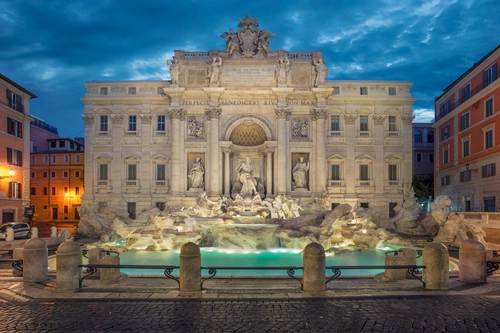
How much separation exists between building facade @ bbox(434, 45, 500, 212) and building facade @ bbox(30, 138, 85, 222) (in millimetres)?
43696

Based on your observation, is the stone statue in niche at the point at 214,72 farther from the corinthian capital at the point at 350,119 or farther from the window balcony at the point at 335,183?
the window balcony at the point at 335,183

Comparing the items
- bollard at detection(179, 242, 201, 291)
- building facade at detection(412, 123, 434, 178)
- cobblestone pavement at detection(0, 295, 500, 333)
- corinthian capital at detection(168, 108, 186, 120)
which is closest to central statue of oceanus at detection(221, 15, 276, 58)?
corinthian capital at detection(168, 108, 186, 120)

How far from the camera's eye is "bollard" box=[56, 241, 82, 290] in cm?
960

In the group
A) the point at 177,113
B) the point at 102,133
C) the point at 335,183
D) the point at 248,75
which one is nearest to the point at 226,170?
the point at 177,113

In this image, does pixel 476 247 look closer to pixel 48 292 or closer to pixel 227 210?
pixel 48 292

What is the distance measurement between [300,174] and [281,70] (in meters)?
9.15

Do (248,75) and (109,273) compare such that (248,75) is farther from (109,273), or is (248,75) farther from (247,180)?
(109,273)

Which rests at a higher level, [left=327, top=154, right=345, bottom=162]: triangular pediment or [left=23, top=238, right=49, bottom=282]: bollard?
[left=327, top=154, right=345, bottom=162]: triangular pediment

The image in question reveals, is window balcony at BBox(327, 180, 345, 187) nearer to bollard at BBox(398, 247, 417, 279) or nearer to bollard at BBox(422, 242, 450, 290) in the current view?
bollard at BBox(398, 247, 417, 279)

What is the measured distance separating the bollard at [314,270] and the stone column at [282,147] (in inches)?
900

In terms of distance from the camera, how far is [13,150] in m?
33.1

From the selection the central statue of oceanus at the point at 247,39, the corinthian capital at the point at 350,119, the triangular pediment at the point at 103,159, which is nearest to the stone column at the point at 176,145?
the triangular pediment at the point at 103,159

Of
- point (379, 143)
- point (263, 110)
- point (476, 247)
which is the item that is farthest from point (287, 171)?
point (476, 247)

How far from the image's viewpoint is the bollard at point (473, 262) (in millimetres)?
10156
